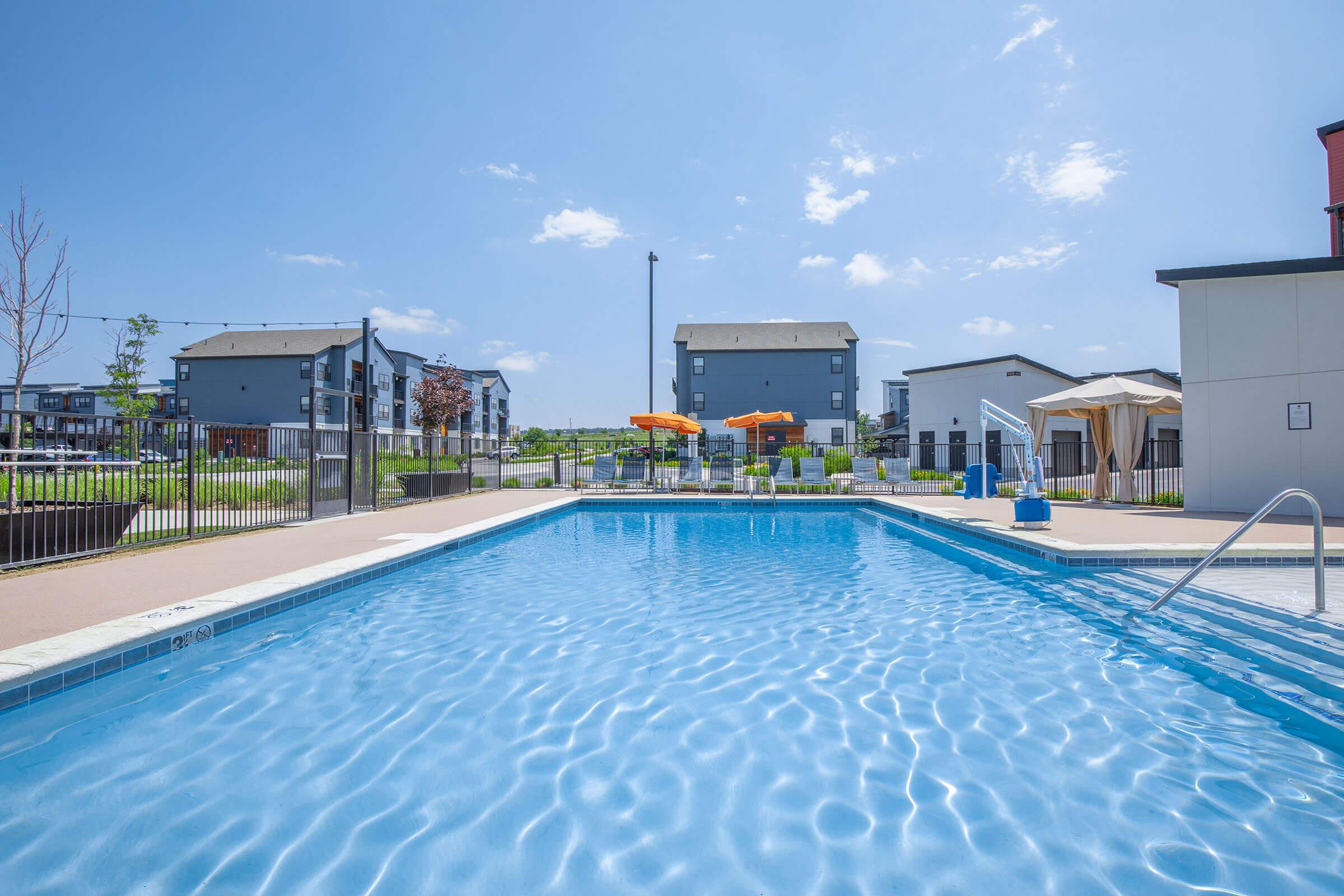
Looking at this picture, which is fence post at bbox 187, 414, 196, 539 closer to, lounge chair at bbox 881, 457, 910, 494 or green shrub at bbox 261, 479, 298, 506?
green shrub at bbox 261, 479, 298, 506

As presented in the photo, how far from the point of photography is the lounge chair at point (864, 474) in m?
15.4

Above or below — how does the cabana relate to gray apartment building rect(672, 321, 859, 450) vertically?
below

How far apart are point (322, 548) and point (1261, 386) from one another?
1413 centimetres

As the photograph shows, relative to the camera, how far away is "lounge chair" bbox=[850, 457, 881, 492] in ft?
50.4

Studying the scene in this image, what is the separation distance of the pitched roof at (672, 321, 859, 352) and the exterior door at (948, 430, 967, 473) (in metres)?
12.4

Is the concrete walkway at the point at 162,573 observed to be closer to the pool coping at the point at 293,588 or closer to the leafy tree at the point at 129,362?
the pool coping at the point at 293,588

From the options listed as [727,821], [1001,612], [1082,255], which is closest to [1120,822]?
[727,821]

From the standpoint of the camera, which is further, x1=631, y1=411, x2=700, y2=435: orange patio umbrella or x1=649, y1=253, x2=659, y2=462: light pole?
x1=649, y1=253, x2=659, y2=462: light pole

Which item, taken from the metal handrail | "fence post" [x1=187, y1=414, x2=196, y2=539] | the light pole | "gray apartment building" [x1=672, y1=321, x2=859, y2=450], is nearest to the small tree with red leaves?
"gray apartment building" [x1=672, y1=321, x2=859, y2=450]

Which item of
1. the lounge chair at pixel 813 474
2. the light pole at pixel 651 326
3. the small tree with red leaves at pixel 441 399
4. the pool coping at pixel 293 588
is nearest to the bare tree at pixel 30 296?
the pool coping at pixel 293 588

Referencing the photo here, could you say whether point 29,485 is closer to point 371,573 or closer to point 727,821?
point 371,573

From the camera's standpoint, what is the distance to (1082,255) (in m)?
13.0

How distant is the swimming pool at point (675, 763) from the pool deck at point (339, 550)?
2.78 ft

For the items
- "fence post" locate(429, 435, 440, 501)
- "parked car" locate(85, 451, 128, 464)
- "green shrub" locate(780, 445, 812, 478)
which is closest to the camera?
"parked car" locate(85, 451, 128, 464)
